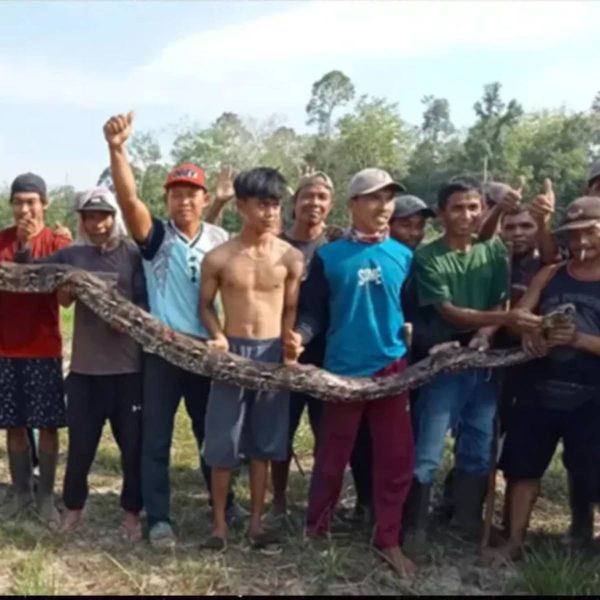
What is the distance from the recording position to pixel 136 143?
49.9 m

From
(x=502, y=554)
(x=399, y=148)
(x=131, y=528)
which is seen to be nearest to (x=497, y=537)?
(x=502, y=554)

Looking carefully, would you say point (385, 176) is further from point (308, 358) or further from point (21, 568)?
point (21, 568)

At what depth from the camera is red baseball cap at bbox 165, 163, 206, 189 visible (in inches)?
183

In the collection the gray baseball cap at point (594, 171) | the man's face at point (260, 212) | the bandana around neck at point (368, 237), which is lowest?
the bandana around neck at point (368, 237)

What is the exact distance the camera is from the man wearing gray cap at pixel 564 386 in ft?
14.3

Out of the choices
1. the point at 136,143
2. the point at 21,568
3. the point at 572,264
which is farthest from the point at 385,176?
the point at 136,143

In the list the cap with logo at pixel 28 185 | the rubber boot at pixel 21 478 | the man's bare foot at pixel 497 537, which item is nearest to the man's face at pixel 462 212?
the man's bare foot at pixel 497 537

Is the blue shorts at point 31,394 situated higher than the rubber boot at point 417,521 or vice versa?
the blue shorts at point 31,394

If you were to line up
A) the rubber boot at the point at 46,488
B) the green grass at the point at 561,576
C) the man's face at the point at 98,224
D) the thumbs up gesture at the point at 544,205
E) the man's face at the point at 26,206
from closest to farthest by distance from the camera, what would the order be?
the green grass at the point at 561,576 < the thumbs up gesture at the point at 544,205 < the man's face at the point at 98,224 < the man's face at the point at 26,206 < the rubber boot at the point at 46,488

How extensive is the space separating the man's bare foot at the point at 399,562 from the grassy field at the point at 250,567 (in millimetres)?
57

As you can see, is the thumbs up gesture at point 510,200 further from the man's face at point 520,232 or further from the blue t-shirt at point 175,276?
the blue t-shirt at point 175,276

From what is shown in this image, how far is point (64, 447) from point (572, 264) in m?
4.43

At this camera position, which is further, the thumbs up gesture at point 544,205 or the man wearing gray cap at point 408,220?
the man wearing gray cap at point 408,220

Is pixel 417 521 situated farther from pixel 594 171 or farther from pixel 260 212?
pixel 594 171
